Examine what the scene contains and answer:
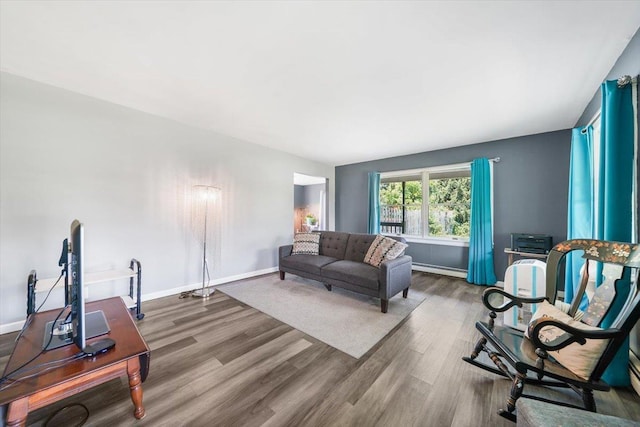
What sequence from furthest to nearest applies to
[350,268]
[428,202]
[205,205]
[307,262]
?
[428,202]
[307,262]
[205,205]
[350,268]

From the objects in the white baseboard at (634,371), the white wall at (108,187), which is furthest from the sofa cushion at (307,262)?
the white baseboard at (634,371)

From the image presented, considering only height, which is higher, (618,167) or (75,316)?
(618,167)

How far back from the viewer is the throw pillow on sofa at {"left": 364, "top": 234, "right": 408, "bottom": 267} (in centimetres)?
320

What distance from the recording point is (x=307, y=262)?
3.71 meters

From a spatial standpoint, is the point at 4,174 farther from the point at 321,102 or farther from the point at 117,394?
the point at 321,102

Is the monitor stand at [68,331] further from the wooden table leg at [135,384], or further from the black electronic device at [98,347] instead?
the wooden table leg at [135,384]

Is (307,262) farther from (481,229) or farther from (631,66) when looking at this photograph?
(631,66)

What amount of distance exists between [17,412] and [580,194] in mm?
4991

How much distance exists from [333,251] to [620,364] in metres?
3.15

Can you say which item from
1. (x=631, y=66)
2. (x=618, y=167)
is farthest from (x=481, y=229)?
(x=631, y=66)

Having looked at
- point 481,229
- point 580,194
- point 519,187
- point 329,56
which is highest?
point 329,56

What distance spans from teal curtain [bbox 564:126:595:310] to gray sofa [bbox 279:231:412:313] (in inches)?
67.3

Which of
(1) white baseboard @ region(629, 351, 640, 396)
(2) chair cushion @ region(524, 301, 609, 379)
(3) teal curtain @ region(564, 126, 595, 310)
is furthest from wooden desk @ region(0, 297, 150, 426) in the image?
(3) teal curtain @ region(564, 126, 595, 310)

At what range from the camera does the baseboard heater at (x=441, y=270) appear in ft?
14.6
